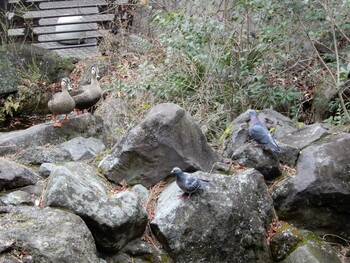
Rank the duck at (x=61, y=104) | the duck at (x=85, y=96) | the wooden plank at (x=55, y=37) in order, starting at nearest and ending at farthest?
the duck at (x=61, y=104), the duck at (x=85, y=96), the wooden plank at (x=55, y=37)

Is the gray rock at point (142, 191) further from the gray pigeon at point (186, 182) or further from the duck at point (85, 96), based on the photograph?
the duck at point (85, 96)

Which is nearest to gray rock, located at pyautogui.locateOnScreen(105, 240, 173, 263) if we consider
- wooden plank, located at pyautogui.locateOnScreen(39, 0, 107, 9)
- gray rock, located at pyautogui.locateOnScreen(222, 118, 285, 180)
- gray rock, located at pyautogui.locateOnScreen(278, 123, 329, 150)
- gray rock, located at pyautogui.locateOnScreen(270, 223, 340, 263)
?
gray rock, located at pyautogui.locateOnScreen(270, 223, 340, 263)

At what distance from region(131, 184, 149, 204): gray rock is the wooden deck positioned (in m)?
7.55

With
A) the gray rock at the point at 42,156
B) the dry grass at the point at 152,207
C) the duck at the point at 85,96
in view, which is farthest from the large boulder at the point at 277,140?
the duck at the point at 85,96

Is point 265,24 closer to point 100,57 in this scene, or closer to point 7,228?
point 100,57

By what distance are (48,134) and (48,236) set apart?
2989 mm

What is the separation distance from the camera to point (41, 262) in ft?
12.4

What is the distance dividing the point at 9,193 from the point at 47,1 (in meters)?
8.65

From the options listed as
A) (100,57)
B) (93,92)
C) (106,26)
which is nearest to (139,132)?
(93,92)

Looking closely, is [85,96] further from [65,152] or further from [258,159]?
[258,159]

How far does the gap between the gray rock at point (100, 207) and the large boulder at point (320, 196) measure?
1.28 meters

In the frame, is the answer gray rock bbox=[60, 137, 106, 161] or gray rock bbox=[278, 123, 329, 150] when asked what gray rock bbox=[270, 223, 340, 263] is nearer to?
gray rock bbox=[278, 123, 329, 150]

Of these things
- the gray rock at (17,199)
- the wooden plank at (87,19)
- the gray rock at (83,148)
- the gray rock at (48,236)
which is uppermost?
the gray rock at (48,236)

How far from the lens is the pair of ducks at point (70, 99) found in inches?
275
